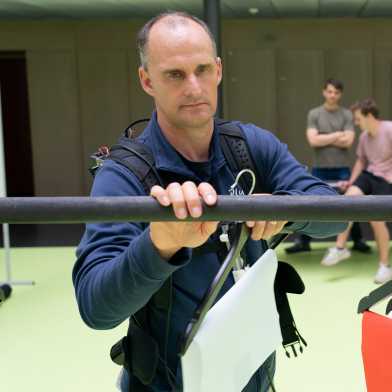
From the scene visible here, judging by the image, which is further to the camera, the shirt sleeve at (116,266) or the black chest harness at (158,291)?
the black chest harness at (158,291)

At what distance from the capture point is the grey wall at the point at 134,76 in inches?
354

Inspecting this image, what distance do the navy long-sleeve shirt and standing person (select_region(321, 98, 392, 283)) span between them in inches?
155

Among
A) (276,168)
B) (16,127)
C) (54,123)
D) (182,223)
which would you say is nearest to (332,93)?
(276,168)

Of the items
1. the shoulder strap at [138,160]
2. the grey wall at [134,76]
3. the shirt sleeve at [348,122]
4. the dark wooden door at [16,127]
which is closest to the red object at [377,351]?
the shoulder strap at [138,160]

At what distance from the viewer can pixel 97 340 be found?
12.3 feet

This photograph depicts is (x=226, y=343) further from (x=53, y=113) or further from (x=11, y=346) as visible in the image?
(x=53, y=113)

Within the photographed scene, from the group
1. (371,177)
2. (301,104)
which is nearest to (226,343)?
(371,177)

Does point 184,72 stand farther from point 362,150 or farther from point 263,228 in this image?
point 362,150

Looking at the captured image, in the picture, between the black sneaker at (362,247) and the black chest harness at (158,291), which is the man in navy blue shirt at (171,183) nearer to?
the black chest harness at (158,291)

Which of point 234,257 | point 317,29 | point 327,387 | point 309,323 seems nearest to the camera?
point 234,257

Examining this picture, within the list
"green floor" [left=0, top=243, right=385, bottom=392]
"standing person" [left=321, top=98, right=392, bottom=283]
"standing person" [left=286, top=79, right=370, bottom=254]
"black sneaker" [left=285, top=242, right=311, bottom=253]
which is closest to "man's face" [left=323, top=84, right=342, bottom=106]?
"standing person" [left=286, top=79, right=370, bottom=254]

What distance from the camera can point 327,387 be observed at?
304cm

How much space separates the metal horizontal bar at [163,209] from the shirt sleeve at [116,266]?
0.12 meters

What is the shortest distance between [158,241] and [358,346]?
3051 mm
